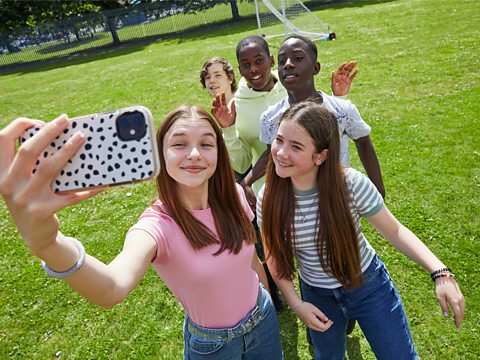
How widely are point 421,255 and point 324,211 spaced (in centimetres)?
55

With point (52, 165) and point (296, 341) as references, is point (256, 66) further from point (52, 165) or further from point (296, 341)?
point (52, 165)

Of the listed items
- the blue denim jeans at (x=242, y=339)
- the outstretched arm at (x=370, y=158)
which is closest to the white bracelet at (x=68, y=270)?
the blue denim jeans at (x=242, y=339)

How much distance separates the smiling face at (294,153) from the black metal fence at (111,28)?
25.5 meters

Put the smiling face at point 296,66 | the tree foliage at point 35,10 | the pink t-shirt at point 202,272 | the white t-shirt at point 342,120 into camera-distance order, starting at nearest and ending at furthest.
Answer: the pink t-shirt at point 202,272 < the white t-shirt at point 342,120 < the smiling face at point 296,66 < the tree foliage at point 35,10

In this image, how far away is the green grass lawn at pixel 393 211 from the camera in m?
3.27

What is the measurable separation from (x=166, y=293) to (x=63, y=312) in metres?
1.08

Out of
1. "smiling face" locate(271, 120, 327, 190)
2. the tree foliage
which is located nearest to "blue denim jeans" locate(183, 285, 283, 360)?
"smiling face" locate(271, 120, 327, 190)

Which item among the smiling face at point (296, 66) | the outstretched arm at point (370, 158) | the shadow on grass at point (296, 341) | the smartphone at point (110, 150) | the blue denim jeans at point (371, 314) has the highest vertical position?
the smartphone at point (110, 150)

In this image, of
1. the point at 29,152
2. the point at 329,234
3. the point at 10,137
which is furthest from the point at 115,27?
the point at 29,152

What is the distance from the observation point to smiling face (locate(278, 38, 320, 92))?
8.67 feet

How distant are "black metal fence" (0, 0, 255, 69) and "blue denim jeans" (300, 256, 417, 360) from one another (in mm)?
25771

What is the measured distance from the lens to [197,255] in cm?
167

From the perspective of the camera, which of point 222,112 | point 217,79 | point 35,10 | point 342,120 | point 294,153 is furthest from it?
point 35,10

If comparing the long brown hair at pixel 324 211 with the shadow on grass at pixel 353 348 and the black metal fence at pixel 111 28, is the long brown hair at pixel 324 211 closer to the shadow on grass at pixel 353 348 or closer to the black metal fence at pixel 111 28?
the shadow on grass at pixel 353 348
